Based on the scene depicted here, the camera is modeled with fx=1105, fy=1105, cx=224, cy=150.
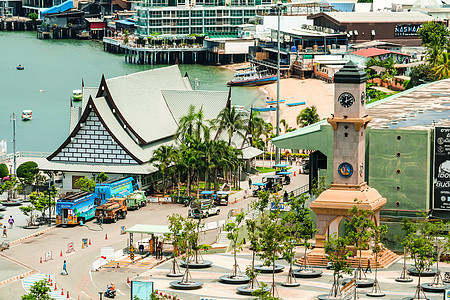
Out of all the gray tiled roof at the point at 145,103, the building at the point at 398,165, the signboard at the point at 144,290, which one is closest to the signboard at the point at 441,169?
the building at the point at 398,165

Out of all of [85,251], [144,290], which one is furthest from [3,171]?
[144,290]

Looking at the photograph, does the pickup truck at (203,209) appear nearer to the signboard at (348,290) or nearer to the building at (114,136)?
the building at (114,136)

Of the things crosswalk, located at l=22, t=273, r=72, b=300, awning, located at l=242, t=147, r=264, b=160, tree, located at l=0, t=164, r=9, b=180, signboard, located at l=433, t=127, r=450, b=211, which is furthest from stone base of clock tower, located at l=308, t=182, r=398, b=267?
tree, located at l=0, t=164, r=9, b=180

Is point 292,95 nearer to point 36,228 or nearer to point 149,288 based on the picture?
point 36,228

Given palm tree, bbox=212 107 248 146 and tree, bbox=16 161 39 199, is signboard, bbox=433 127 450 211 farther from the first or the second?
tree, bbox=16 161 39 199

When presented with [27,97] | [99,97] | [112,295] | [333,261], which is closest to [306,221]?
[333,261]
